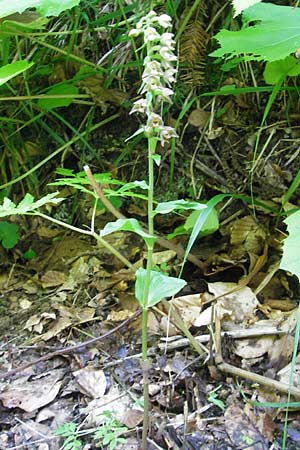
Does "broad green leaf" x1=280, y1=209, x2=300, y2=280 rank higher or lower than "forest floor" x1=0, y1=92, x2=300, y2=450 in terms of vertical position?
higher

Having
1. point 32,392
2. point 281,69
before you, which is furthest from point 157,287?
point 281,69

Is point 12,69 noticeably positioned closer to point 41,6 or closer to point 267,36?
point 41,6

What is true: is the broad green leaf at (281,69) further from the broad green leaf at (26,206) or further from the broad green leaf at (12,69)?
the broad green leaf at (26,206)

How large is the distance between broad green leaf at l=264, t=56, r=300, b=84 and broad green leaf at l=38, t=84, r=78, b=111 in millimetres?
660

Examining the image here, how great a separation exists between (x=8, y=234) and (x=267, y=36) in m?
1.06

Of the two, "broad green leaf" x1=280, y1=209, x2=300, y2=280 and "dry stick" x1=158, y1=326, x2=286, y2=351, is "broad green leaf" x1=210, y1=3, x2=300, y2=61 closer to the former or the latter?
"broad green leaf" x1=280, y1=209, x2=300, y2=280

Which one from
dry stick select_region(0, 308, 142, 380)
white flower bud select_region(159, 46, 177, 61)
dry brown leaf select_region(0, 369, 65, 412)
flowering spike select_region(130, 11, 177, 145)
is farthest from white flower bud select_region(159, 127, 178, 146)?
dry brown leaf select_region(0, 369, 65, 412)

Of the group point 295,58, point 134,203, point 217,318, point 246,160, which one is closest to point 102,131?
point 134,203

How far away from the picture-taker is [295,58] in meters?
1.35

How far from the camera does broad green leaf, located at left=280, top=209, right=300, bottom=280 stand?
795 mm

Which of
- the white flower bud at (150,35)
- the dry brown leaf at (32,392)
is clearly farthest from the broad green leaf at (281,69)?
the dry brown leaf at (32,392)

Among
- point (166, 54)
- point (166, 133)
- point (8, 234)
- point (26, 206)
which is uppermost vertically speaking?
point (166, 54)

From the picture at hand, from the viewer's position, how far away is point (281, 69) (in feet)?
4.40

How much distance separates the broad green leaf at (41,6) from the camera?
3.58 feet
